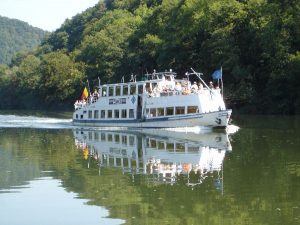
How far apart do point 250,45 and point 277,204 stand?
207 ft

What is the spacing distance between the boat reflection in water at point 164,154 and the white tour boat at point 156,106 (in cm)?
395

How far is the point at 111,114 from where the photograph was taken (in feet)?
176

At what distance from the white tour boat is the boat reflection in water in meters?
3.95

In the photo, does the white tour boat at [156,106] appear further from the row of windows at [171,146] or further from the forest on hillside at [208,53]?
the forest on hillside at [208,53]

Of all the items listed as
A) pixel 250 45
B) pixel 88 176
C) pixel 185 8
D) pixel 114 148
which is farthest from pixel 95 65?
pixel 88 176

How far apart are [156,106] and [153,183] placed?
28784mm

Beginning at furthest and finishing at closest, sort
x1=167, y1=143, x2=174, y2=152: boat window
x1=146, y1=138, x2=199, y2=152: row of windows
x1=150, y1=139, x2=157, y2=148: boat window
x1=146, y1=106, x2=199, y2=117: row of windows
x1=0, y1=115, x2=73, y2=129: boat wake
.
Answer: x1=0, y1=115, x2=73, y2=129: boat wake, x1=146, y1=106, x2=199, y2=117: row of windows, x1=150, y1=139, x2=157, y2=148: boat window, x1=146, y1=138, x2=199, y2=152: row of windows, x1=167, y1=143, x2=174, y2=152: boat window

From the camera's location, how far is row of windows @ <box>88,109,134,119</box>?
168 feet

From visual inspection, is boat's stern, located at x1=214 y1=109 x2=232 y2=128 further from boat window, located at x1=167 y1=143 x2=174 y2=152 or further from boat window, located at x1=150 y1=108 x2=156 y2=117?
boat window, located at x1=167 y1=143 x2=174 y2=152

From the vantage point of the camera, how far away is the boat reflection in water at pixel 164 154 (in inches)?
853

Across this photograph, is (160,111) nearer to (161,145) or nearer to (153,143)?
(153,143)

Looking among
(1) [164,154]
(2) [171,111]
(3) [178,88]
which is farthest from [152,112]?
(1) [164,154]

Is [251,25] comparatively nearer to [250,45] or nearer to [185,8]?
[250,45]

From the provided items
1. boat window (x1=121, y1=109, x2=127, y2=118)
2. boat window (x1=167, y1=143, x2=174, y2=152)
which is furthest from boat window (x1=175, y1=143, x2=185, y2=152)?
boat window (x1=121, y1=109, x2=127, y2=118)
